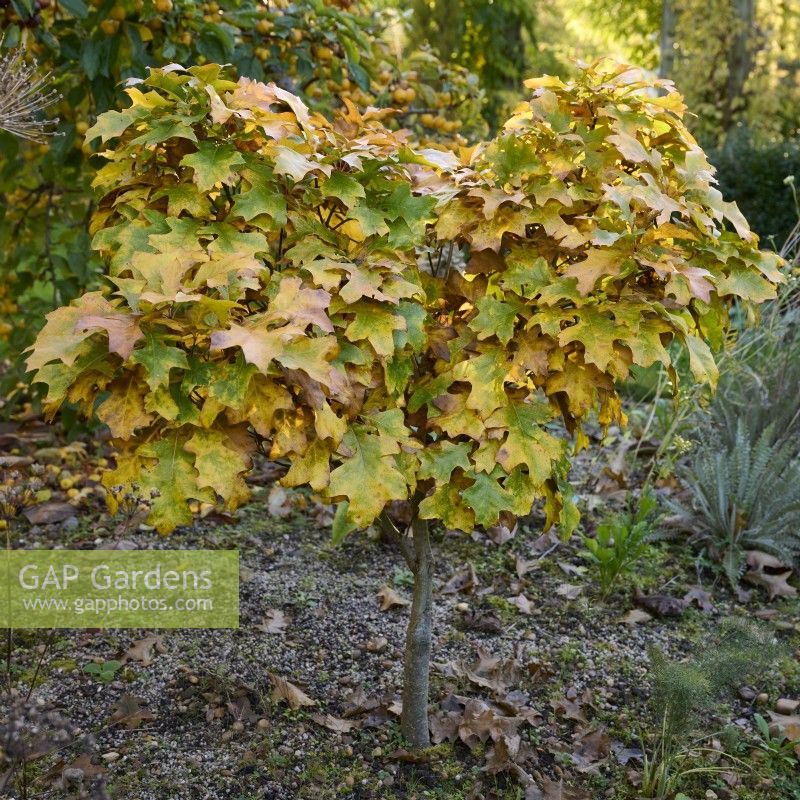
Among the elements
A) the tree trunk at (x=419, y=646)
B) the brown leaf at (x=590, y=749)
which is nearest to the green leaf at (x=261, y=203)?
the tree trunk at (x=419, y=646)

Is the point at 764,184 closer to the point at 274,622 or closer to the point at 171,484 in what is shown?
the point at 274,622

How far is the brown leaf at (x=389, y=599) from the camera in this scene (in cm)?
263

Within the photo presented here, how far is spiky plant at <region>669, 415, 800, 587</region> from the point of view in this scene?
3.06 meters

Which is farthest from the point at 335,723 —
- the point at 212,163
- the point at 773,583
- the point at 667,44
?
the point at 667,44

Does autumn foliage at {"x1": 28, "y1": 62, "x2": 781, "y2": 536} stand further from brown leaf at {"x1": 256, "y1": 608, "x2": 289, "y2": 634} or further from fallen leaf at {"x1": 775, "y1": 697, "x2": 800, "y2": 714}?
fallen leaf at {"x1": 775, "y1": 697, "x2": 800, "y2": 714}

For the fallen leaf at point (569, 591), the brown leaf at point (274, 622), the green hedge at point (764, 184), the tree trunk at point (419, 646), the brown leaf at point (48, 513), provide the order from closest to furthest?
1. the tree trunk at point (419, 646)
2. the brown leaf at point (274, 622)
3. the fallen leaf at point (569, 591)
4. the brown leaf at point (48, 513)
5. the green hedge at point (764, 184)

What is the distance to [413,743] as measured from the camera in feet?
6.73

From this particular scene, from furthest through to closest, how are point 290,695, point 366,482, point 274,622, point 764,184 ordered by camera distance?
point 764,184
point 274,622
point 290,695
point 366,482

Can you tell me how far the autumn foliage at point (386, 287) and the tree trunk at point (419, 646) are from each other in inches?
8.9

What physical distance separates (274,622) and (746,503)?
1.78 m

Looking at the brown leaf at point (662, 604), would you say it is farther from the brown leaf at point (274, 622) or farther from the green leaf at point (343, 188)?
the green leaf at point (343, 188)

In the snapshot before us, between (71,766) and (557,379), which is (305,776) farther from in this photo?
(557,379)

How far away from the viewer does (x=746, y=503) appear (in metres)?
3.11

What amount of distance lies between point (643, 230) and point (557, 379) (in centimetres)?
35
